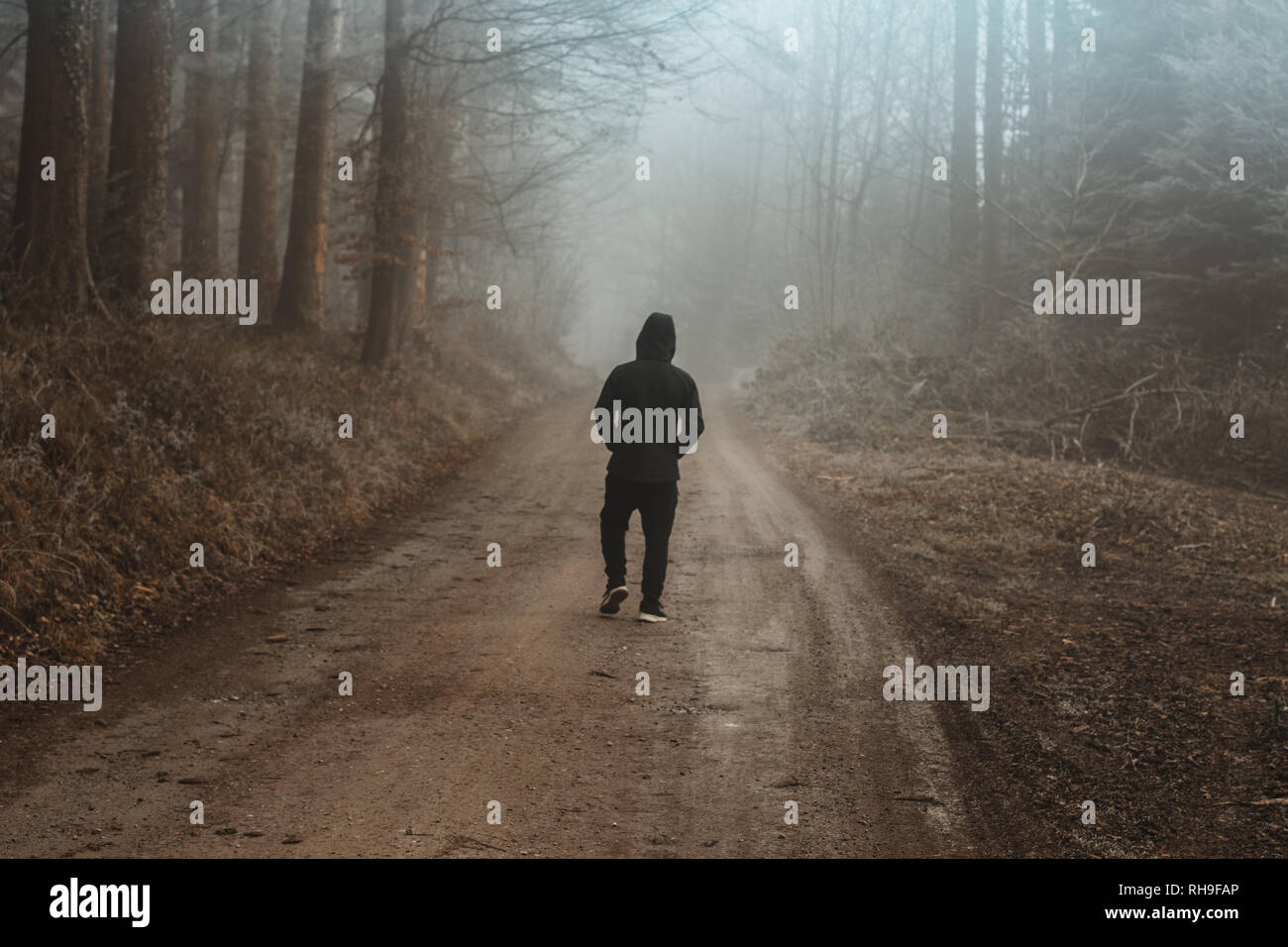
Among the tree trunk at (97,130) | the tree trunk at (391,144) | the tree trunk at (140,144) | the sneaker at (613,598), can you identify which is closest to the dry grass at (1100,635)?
the sneaker at (613,598)

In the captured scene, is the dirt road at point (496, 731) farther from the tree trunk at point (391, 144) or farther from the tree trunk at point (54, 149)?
the tree trunk at point (391, 144)

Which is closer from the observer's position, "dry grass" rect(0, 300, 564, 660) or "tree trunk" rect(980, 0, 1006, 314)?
"dry grass" rect(0, 300, 564, 660)

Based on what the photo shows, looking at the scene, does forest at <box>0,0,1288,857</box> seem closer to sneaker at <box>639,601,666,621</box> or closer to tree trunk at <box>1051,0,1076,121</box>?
tree trunk at <box>1051,0,1076,121</box>

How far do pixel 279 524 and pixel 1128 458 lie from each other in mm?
11941

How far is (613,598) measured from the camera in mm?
7449

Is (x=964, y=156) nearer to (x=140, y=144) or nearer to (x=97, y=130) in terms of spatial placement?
(x=97, y=130)

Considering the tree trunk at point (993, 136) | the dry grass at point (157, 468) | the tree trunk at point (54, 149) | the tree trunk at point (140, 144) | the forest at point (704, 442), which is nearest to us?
the forest at point (704, 442)

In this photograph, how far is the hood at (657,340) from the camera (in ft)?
24.9

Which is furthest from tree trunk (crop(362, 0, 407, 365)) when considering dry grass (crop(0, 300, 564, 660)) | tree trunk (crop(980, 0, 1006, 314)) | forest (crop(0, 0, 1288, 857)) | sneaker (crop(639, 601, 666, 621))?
tree trunk (crop(980, 0, 1006, 314))

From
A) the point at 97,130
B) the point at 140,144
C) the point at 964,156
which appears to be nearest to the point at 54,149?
the point at 140,144

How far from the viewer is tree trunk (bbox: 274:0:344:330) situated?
16.5 meters

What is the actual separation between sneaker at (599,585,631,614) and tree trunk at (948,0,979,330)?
18.5m

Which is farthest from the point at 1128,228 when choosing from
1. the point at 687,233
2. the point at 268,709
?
the point at 687,233

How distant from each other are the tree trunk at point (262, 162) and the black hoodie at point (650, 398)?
12.5 m
